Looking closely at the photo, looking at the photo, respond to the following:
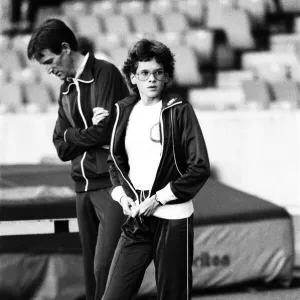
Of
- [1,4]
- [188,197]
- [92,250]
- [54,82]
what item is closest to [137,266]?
[188,197]

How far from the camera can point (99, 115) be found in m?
2.46

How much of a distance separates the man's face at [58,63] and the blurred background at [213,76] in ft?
1.09

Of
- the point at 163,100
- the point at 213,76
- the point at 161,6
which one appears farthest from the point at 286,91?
the point at 163,100

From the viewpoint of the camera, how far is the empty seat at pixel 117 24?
329 inches

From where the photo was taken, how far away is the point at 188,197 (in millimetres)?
2088

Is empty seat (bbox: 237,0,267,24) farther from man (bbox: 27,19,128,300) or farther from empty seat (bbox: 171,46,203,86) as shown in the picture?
man (bbox: 27,19,128,300)

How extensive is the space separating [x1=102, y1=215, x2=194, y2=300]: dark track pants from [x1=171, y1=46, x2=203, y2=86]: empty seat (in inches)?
186

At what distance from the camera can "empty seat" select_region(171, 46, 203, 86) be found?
22.1 feet

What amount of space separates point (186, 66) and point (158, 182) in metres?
4.76

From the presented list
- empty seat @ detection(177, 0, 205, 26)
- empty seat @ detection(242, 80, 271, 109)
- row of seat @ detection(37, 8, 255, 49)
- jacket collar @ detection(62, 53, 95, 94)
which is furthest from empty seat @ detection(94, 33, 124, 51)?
jacket collar @ detection(62, 53, 95, 94)

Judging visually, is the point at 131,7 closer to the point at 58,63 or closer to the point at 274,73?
the point at 274,73

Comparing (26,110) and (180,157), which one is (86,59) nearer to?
(180,157)

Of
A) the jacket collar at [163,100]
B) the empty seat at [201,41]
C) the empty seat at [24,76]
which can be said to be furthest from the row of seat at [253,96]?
the jacket collar at [163,100]

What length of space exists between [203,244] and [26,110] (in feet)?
9.57
